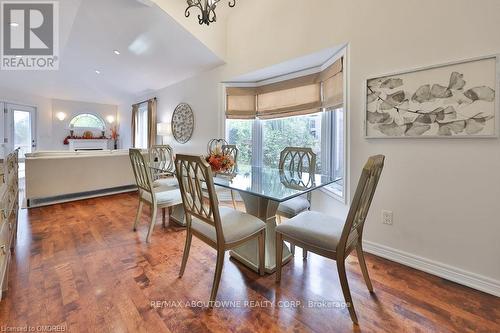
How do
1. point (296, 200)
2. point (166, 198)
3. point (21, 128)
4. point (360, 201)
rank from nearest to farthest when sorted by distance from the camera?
1. point (360, 201)
2. point (296, 200)
3. point (166, 198)
4. point (21, 128)

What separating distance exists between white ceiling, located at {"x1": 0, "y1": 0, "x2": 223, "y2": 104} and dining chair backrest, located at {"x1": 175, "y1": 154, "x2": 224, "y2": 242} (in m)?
2.68

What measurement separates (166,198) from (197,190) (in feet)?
3.74

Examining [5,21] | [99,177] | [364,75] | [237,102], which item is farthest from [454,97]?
[5,21]

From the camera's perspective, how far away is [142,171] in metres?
2.49

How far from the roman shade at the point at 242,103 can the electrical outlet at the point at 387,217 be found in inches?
99.6

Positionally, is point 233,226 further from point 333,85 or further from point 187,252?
point 333,85

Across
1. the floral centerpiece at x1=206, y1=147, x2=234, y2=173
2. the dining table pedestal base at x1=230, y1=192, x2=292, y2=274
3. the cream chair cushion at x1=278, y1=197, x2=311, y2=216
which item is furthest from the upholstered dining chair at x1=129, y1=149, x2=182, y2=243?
the cream chair cushion at x1=278, y1=197, x2=311, y2=216

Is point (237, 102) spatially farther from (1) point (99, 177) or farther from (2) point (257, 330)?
(2) point (257, 330)

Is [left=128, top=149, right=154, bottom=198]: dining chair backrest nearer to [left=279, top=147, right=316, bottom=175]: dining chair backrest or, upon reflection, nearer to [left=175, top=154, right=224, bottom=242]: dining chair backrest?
[left=175, top=154, right=224, bottom=242]: dining chair backrest

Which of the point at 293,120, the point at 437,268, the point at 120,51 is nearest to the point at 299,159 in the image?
the point at 293,120

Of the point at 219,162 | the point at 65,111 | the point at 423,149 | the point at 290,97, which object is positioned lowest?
the point at 219,162

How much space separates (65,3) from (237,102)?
114 inches

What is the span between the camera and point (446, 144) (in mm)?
1853

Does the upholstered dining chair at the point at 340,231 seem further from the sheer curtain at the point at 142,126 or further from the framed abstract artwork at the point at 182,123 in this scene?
the sheer curtain at the point at 142,126
